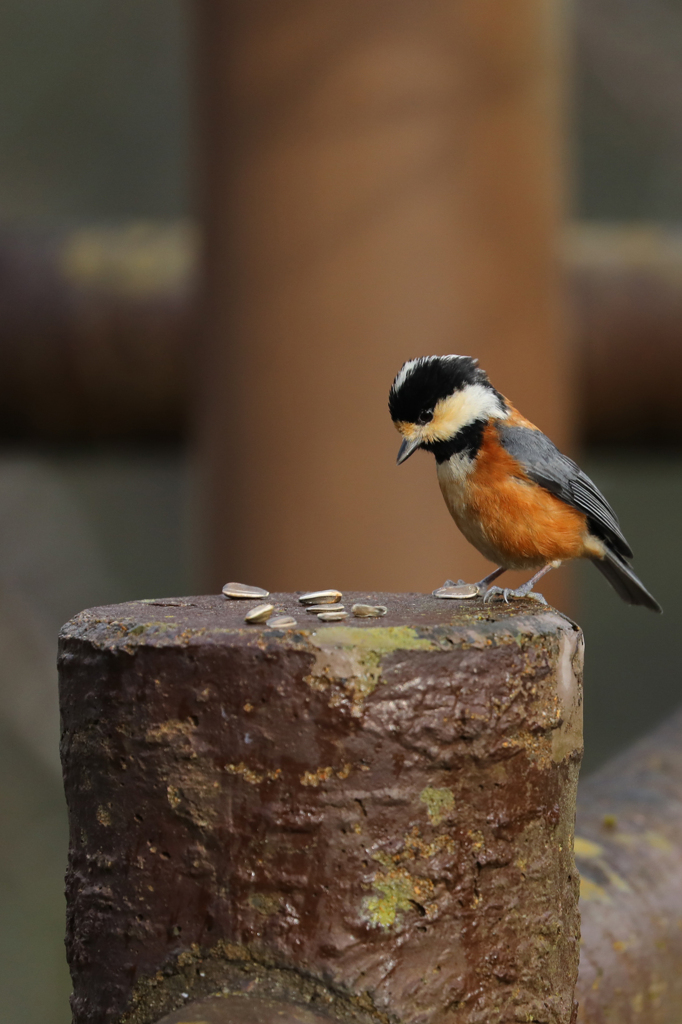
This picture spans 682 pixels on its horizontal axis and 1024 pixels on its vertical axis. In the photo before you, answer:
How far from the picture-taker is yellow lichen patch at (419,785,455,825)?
900mm

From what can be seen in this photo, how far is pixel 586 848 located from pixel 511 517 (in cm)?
60

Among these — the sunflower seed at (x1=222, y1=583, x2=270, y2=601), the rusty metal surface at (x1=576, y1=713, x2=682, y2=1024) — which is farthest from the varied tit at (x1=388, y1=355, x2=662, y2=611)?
the sunflower seed at (x1=222, y1=583, x2=270, y2=601)

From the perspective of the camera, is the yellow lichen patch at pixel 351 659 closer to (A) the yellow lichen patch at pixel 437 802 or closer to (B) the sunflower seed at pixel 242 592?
(A) the yellow lichen patch at pixel 437 802

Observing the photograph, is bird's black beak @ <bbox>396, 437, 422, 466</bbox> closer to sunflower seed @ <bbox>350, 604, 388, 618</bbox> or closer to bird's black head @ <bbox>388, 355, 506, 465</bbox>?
bird's black head @ <bbox>388, 355, 506, 465</bbox>

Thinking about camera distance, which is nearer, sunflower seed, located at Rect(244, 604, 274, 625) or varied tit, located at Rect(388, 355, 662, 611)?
sunflower seed, located at Rect(244, 604, 274, 625)

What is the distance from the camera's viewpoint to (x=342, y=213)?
8.63 ft

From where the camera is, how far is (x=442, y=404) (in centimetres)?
177

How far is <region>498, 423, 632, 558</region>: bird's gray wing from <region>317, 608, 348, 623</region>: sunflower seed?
911mm

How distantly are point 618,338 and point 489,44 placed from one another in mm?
1398

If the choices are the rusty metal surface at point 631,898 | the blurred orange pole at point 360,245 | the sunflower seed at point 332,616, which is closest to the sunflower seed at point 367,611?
the sunflower seed at point 332,616

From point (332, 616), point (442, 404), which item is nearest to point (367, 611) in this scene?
point (332, 616)

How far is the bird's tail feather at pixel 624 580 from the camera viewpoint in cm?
204

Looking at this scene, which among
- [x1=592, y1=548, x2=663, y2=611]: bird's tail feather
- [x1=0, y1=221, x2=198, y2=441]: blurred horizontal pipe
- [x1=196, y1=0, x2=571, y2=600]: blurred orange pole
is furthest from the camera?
[x1=0, y1=221, x2=198, y2=441]: blurred horizontal pipe

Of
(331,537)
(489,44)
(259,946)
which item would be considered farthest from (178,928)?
(489,44)
